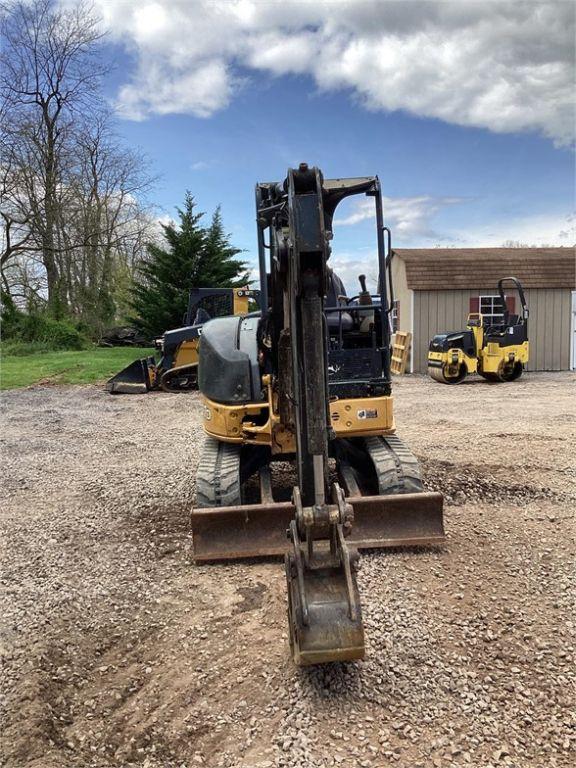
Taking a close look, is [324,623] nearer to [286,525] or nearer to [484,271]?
[286,525]

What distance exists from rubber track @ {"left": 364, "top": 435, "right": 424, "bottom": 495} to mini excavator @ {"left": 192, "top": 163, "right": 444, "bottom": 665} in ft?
0.03

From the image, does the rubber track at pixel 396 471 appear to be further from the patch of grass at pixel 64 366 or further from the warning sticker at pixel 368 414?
the patch of grass at pixel 64 366

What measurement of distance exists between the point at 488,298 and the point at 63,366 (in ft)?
42.6

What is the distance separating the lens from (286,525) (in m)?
4.27

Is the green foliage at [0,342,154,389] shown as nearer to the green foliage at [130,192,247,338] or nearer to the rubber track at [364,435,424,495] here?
the green foliage at [130,192,247,338]

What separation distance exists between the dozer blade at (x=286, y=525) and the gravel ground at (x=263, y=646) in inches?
4.4

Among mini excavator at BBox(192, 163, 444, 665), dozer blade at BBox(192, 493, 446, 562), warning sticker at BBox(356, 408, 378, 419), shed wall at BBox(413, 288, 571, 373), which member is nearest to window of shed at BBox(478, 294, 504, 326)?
shed wall at BBox(413, 288, 571, 373)

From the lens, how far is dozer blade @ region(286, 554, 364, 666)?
2627 mm

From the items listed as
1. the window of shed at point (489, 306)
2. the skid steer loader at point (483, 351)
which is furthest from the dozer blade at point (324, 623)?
the window of shed at point (489, 306)

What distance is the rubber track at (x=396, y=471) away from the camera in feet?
15.3

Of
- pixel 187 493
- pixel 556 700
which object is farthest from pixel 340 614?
pixel 187 493

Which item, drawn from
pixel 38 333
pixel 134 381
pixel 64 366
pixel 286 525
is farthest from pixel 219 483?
pixel 38 333

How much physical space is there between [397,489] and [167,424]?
239 inches

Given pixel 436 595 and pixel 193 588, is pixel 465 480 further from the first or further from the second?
pixel 193 588
